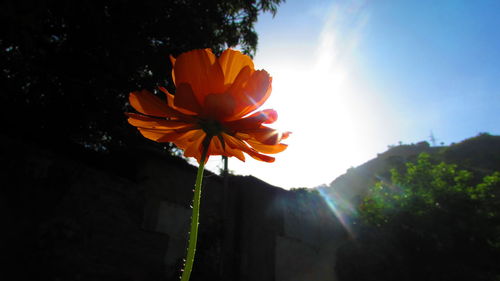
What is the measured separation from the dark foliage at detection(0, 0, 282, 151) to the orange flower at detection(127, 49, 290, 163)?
15.1ft

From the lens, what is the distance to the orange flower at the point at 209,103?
44 centimetres

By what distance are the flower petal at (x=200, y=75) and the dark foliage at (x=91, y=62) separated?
461cm

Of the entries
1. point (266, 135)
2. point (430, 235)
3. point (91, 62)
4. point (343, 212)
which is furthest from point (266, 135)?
point (343, 212)

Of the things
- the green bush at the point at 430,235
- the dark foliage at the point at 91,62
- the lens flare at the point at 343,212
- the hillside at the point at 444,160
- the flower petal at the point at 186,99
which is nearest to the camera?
the flower petal at the point at 186,99

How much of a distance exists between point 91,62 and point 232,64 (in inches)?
205

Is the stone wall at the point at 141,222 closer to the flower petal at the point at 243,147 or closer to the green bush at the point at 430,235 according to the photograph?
the green bush at the point at 430,235

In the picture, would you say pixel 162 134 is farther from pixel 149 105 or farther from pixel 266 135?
pixel 266 135

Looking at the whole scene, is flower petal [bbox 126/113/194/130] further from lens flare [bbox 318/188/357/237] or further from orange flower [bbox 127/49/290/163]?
lens flare [bbox 318/188/357/237]

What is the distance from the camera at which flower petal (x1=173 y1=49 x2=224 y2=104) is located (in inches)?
18.1

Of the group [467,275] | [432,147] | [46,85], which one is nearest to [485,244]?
[467,275]

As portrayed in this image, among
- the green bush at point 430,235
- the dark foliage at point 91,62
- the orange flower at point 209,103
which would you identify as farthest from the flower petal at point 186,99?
the green bush at point 430,235

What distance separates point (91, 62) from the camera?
484 cm

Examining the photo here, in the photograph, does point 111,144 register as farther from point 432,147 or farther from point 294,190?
point 432,147

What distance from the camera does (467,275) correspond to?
608 cm
